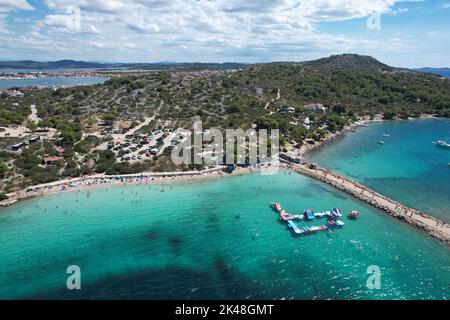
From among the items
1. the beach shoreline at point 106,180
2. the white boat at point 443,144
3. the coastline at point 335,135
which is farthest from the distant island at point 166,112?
the white boat at point 443,144

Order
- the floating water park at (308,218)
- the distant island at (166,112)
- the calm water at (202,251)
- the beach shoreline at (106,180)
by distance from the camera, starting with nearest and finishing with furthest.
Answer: the calm water at (202,251)
the floating water park at (308,218)
the beach shoreline at (106,180)
the distant island at (166,112)

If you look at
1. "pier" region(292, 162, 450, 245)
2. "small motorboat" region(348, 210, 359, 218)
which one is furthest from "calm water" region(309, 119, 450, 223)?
"small motorboat" region(348, 210, 359, 218)

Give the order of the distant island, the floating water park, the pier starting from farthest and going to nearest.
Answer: the distant island, the pier, the floating water park

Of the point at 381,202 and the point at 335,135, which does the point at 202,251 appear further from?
the point at 335,135

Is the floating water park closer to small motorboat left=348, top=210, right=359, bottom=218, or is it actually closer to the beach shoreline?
small motorboat left=348, top=210, right=359, bottom=218

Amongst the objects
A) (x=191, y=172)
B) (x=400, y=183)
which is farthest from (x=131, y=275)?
(x=400, y=183)

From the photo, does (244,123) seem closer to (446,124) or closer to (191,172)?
(191,172)

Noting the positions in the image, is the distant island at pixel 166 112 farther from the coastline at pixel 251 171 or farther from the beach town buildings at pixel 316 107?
the coastline at pixel 251 171
